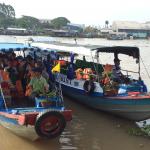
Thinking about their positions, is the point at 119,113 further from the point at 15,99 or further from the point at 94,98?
the point at 15,99

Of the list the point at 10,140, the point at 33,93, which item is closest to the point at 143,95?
the point at 33,93

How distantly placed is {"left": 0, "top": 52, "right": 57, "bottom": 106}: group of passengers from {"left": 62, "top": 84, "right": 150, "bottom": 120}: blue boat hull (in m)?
1.40

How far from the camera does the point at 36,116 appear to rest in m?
7.78

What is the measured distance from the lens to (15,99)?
32.0 ft

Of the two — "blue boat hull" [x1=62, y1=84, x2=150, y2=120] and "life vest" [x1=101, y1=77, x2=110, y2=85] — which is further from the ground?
"life vest" [x1=101, y1=77, x2=110, y2=85]

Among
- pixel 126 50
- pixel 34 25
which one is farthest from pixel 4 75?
pixel 34 25

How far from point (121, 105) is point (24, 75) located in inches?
111

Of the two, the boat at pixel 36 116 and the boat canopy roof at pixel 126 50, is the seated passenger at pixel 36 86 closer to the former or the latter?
the boat at pixel 36 116

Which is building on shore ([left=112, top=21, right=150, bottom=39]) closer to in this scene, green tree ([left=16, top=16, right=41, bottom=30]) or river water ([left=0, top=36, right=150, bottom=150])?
green tree ([left=16, top=16, right=41, bottom=30])

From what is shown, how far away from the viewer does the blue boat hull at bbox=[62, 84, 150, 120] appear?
9.83m

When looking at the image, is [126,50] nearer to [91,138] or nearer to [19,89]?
[91,138]

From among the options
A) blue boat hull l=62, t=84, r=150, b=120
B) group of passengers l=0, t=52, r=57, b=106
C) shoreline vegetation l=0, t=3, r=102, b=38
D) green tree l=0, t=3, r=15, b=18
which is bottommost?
blue boat hull l=62, t=84, r=150, b=120

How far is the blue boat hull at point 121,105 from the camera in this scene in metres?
9.83

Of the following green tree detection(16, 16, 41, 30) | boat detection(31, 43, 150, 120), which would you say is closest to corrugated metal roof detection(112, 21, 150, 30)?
green tree detection(16, 16, 41, 30)
